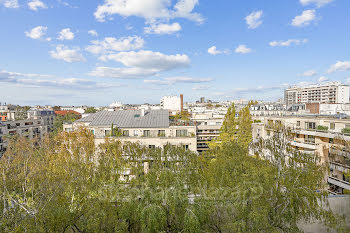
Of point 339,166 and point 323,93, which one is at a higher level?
point 323,93

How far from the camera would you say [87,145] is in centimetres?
2808

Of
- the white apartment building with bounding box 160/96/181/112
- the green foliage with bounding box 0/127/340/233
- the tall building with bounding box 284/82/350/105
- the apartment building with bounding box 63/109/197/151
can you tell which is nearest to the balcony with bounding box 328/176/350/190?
the green foliage with bounding box 0/127/340/233

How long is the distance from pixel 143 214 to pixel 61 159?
53.6 feet

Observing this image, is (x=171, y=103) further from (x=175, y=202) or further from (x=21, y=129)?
(x=175, y=202)

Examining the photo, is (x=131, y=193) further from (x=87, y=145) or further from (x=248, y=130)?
(x=248, y=130)

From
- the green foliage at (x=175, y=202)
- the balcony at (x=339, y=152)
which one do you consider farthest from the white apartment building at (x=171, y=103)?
the green foliage at (x=175, y=202)

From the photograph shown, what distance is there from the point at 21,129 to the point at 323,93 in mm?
171547

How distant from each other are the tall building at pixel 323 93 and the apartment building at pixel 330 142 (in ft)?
342

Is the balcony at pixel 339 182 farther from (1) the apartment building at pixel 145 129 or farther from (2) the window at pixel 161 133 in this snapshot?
(2) the window at pixel 161 133

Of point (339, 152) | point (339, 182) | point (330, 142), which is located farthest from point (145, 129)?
point (339, 182)

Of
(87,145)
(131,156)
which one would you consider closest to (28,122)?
(87,145)

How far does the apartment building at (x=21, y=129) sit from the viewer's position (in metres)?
56.5

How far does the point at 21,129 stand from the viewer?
65.8 metres

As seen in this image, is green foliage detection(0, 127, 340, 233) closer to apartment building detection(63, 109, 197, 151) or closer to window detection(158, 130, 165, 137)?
apartment building detection(63, 109, 197, 151)
